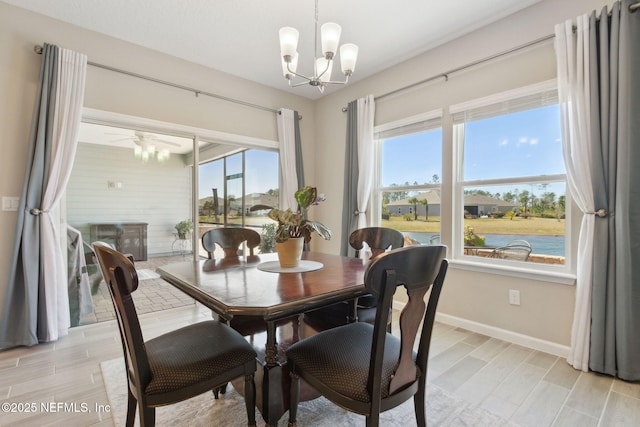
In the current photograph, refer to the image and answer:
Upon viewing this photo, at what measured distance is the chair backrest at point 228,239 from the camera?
7.11ft

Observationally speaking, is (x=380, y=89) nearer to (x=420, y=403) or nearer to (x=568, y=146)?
(x=568, y=146)

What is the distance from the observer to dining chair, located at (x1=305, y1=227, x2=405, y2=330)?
1.98 metres

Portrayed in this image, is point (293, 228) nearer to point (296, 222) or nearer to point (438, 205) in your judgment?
point (296, 222)

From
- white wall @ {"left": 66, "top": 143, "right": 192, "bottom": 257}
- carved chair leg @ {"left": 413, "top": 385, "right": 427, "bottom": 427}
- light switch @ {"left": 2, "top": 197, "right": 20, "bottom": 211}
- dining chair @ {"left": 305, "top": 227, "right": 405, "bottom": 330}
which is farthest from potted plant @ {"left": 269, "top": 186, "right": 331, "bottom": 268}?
light switch @ {"left": 2, "top": 197, "right": 20, "bottom": 211}

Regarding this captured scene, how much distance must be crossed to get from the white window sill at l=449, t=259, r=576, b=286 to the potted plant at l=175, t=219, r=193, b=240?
2.86 meters

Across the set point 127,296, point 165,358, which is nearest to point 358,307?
point 165,358

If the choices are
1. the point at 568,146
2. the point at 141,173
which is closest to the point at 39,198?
the point at 141,173

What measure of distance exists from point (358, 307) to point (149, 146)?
2728mm

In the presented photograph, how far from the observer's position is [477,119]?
279 centimetres

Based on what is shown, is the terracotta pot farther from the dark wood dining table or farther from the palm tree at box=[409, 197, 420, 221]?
the palm tree at box=[409, 197, 420, 221]

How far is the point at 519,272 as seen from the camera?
8.20 ft

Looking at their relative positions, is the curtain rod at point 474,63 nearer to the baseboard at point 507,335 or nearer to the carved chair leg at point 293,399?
the baseboard at point 507,335

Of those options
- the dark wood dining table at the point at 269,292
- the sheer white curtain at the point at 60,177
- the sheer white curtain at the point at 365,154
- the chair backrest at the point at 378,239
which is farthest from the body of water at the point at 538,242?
the sheer white curtain at the point at 60,177

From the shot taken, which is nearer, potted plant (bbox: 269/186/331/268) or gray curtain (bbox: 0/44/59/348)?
potted plant (bbox: 269/186/331/268)
